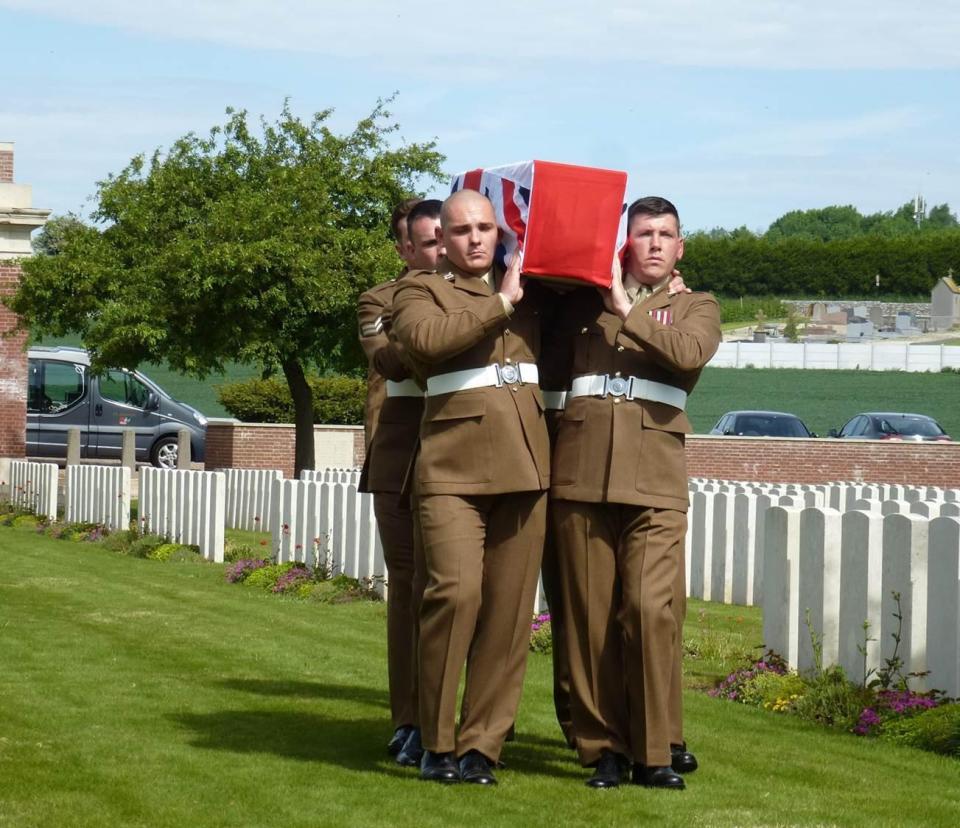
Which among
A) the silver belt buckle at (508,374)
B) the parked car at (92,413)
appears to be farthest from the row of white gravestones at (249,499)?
the silver belt buckle at (508,374)

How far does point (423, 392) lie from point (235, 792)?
1.56 metres

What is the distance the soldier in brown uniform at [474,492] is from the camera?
5074 mm

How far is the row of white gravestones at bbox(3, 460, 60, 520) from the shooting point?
20.1m

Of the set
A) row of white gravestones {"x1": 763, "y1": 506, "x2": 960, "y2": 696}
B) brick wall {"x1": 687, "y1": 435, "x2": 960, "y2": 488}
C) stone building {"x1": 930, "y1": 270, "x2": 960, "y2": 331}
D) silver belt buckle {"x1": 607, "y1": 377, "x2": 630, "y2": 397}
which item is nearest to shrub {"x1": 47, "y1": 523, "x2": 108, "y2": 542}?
row of white gravestones {"x1": 763, "y1": 506, "x2": 960, "y2": 696}

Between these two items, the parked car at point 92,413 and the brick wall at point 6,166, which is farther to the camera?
the parked car at point 92,413

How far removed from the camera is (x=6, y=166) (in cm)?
2589

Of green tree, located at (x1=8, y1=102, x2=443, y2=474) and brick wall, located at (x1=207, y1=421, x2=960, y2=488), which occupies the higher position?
green tree, located at (x1=8, y1=102, x2=443, y2=474)

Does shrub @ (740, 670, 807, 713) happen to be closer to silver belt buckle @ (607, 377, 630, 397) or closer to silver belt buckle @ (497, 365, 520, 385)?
silver belt buckle @ (607, 377, 630, 397)

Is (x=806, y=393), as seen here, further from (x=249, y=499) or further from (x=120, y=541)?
(x=120, y=541)

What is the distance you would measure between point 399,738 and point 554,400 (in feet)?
4.57

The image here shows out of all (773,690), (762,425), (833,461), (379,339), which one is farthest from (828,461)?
(379,339)

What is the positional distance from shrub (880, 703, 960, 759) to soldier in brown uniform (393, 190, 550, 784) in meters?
1.97

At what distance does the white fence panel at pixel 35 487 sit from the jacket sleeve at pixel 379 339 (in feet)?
48.4

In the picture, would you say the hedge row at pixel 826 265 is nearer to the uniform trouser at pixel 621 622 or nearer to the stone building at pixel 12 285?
the stone building at pixel 12 285
